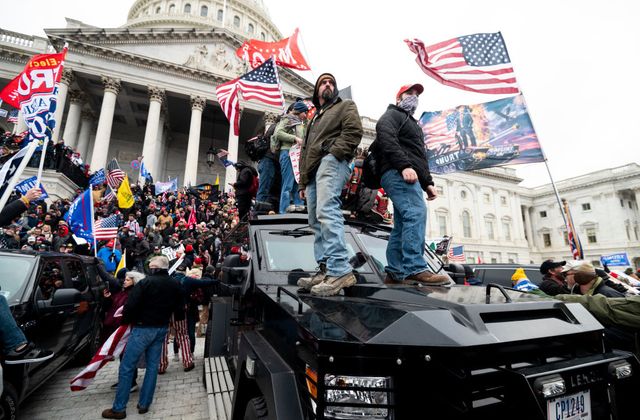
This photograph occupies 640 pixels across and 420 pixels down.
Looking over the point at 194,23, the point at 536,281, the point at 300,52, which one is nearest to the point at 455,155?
the point at 536,281

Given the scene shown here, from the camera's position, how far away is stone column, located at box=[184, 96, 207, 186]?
26094 mm

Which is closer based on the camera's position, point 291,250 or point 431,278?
point 431,278

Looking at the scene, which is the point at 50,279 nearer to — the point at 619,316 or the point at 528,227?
the point at 619,316

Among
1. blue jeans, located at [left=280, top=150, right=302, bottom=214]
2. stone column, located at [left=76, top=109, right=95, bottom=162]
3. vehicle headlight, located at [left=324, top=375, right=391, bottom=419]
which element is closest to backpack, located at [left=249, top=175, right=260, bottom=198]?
blue jeans, located at [left=280, top=150, right=302, bottom=214]

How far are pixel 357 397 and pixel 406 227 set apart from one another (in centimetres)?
156

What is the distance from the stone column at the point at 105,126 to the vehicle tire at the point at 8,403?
2366 centimetres

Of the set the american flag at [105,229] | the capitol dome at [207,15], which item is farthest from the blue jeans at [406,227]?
the capitol dome at [207,15]

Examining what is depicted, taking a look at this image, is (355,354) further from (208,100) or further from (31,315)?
(208,100)

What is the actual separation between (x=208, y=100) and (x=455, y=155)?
25606 mm

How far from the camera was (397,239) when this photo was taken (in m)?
2.85

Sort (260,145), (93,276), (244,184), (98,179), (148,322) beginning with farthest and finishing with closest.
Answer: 1. (98,179)
2. (93,276)
3. (260,145)
4. (244,184)
5. (148,322)

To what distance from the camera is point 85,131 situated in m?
28.4

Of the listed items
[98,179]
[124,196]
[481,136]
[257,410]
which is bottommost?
[257,410]

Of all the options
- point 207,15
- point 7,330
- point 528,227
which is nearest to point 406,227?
point 7,330
